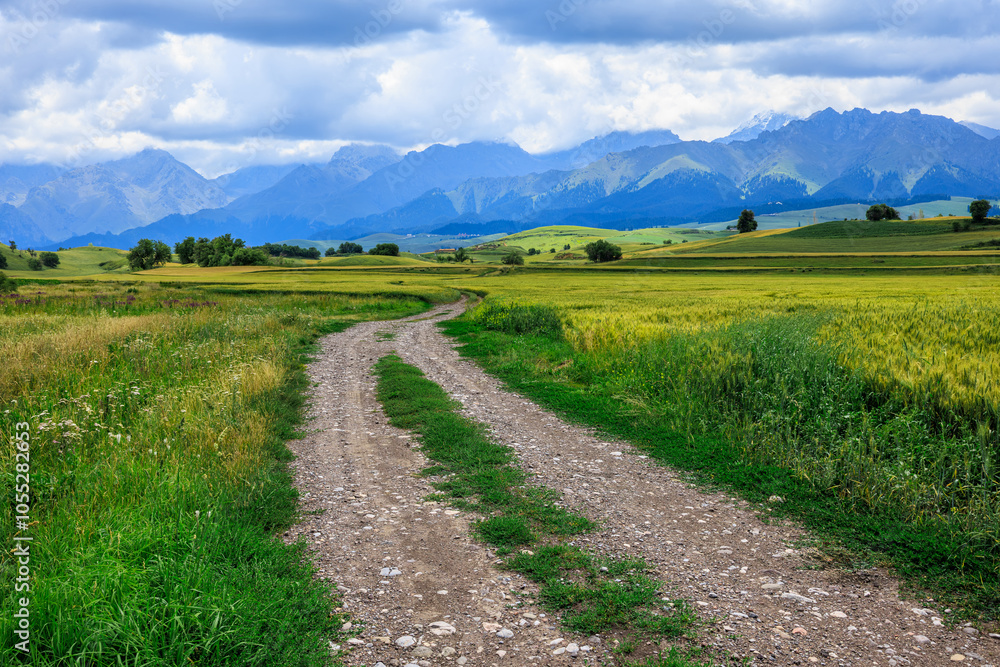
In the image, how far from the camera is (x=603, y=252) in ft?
488

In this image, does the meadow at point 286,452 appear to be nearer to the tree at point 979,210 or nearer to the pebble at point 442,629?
the pebble at point 442,629

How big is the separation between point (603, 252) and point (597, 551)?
147m

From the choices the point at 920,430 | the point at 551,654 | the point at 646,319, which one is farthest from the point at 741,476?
the point at 646,319

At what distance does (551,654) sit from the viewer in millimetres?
4883

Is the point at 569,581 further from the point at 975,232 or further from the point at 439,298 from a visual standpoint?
the point at 975,232

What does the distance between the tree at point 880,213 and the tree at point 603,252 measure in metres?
94.5

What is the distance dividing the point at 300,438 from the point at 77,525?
227 inches

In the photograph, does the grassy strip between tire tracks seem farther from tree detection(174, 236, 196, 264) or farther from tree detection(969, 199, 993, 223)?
tree detection(969, 199, 993, 223)

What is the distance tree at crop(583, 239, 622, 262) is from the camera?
14800 centimetres

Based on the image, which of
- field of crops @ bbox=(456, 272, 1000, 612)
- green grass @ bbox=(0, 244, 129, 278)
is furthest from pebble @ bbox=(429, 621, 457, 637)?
green grass @ bbox=(0, 244, 129, 278)

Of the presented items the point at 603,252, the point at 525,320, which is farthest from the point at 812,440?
the point at 603,252
